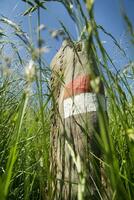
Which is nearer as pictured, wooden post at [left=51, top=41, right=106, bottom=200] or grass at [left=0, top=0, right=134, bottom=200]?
grass at [left=0, top=0, right=134, bottom=200]

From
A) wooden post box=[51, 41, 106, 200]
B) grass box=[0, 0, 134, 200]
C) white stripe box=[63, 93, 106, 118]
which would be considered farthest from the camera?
white stripe box=[63, 93, 106, 118]

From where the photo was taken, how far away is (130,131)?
0.88 m

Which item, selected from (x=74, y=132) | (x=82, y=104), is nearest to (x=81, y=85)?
(x=82, y=104)

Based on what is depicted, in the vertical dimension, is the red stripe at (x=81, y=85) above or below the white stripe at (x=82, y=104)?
above

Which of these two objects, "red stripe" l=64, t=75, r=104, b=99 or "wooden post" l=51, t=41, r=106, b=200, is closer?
"wooden post" l=51, t=41, r=106, b=200

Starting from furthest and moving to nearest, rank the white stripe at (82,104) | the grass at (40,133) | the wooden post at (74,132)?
the white stripe at (82,104) < the wooden post at (74,132) < the grass at (40,133)

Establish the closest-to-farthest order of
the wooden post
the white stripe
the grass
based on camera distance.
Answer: the grass → the wooden post → the white stripe

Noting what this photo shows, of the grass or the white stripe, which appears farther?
the white stripe

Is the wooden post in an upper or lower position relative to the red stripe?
lower

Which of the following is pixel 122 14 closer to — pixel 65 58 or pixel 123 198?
pixel 123 198

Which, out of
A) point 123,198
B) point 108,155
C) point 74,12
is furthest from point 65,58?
point 108,155

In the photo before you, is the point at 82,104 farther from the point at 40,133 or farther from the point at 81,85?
the point at 40,133

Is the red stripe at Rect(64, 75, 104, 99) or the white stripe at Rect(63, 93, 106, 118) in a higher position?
the red stripe at Rect(64, 75, 104, 99)

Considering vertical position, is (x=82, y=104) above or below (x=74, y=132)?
above
